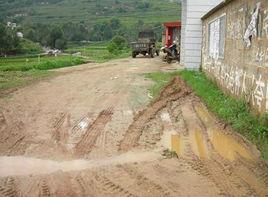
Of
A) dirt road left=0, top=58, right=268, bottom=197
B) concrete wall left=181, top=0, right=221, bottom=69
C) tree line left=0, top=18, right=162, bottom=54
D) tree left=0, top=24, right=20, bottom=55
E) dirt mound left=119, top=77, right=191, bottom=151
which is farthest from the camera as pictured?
tree line left=0, top=18, right=162, bottom=54

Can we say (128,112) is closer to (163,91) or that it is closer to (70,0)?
(163,91)

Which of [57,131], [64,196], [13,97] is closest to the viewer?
[64,196]

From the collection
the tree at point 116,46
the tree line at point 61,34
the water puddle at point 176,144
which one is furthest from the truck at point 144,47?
the tree line at point 61,34

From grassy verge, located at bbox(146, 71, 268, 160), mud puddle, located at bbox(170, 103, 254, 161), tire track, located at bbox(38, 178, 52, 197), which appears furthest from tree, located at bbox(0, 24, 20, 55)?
tire track, located at bbox(38, 178, 52, 197)

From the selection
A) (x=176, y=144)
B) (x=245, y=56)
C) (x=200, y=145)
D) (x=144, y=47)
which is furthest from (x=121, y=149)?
(x=144, y=47)

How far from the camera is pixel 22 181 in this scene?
683cm

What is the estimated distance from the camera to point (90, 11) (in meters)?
138

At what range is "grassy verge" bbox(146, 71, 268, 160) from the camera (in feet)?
29.5

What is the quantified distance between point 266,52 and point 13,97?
8.34 metres

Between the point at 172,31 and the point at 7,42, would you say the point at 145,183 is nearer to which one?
the point at 172,31

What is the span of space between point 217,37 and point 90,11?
4900 inches

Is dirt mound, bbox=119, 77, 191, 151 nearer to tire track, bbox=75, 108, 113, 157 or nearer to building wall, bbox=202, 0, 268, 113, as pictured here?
tire track, bbox=75, 108, 113, 157

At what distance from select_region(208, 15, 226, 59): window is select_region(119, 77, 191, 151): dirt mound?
1.59m

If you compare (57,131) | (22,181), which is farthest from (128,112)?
(22,181)
